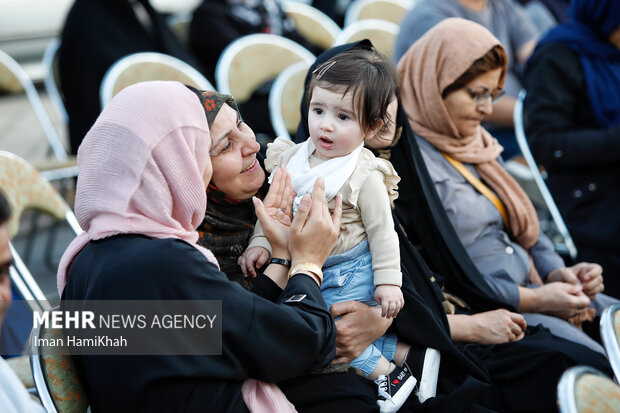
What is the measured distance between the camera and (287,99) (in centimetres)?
284

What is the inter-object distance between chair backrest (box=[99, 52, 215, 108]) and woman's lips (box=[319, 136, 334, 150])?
4.93ft

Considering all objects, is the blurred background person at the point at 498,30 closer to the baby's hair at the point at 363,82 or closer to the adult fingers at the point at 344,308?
the baby's hair at the point at 363,82

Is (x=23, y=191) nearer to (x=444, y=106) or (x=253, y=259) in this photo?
(x=253, y=259)

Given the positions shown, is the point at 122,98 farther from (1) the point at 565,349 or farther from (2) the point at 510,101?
(2) the point at 510,101

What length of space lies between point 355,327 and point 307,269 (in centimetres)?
22

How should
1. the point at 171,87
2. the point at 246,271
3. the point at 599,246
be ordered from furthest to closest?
the point at 599,246 → the point at 246,271 → the point at 171,87

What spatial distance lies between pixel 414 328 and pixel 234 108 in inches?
29.9

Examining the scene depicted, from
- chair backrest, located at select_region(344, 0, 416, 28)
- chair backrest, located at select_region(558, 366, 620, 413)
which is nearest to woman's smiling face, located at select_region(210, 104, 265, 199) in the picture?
chair backrest, located at select_region(558, 366, 620, 413)

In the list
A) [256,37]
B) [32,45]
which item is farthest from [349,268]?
[32,45]

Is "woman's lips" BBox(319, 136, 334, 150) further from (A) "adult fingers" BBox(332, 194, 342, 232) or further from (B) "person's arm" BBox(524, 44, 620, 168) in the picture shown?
(B) "person's arm" BBox(524, 44, 620, 168)

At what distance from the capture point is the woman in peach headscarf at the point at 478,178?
6.77 ft

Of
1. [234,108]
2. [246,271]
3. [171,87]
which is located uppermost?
[171,87]

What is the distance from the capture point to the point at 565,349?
174cm

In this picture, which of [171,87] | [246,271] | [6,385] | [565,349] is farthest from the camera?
[565,349]
